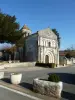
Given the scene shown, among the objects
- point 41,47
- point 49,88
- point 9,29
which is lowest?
point 49,88

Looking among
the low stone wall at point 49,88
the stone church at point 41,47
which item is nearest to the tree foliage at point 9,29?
the stone church at point 41,47

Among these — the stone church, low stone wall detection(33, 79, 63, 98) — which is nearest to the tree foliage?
the stone church

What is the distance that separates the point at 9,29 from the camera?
39.9 metres

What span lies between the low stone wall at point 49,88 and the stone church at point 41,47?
36.5 metres

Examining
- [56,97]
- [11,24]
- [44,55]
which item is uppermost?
[11,24]

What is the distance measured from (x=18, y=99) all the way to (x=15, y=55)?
51.2m

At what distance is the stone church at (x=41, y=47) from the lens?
49.7 meters

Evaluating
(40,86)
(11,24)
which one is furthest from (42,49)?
(40,86)

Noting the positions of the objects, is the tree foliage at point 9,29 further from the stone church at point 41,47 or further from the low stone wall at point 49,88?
the low stone wall at point 49,88

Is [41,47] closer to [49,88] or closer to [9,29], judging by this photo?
[9,29]

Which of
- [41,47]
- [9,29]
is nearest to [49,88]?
[9,29]

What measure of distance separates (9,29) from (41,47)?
42.0 ft

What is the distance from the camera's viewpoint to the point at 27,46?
177ft

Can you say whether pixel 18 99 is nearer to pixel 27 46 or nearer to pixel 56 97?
pixel 56 97
